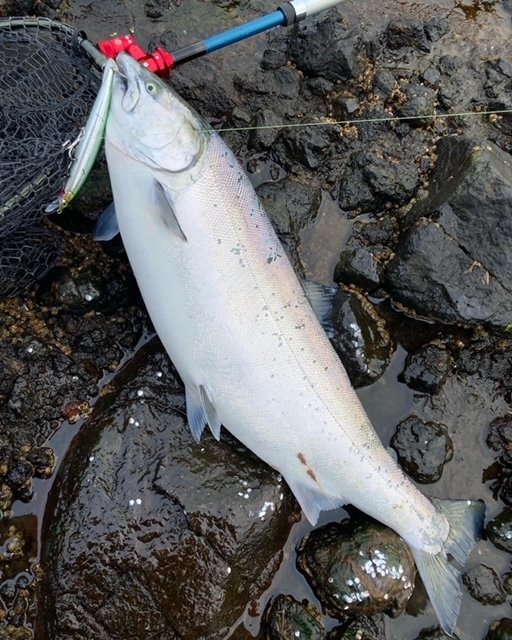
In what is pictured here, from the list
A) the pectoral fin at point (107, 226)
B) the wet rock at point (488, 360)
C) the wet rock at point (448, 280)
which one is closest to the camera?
the pectoral fin at point (107, 226)

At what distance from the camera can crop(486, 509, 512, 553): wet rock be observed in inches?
167

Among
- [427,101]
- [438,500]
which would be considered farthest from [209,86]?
[438,500]

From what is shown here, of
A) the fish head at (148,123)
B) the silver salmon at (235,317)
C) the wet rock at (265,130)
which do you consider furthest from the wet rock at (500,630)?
the wet rock at (265,130)

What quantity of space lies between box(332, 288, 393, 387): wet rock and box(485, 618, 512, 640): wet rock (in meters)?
1.87

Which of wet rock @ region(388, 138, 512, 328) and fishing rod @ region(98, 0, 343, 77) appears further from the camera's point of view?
wet rock @ region(388, 138, 512, 328)

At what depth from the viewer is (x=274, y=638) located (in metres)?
3.99

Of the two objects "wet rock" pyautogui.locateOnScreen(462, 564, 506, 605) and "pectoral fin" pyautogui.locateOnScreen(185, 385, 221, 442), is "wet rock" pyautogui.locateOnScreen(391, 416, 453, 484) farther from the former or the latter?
"pectoral fin" pyautogui.locateOnScreen(185, 385, 221, 442)

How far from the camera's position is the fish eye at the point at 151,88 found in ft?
11.8

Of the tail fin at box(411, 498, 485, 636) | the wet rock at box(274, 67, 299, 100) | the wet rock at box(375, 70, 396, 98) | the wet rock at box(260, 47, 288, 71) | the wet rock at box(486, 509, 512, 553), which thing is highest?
the wet rock at box(260, 47, 288, 71)

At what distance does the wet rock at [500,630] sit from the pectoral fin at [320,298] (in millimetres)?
2389

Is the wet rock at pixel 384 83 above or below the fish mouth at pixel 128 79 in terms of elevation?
below

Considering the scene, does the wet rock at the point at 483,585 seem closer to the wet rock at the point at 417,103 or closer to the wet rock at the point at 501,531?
the wet rock at the point at 501,531

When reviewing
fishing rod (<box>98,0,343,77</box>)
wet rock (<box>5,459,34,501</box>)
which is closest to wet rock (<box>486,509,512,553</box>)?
wet rock (<box>5,459,34,501</box>)

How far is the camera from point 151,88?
11.8 ft
